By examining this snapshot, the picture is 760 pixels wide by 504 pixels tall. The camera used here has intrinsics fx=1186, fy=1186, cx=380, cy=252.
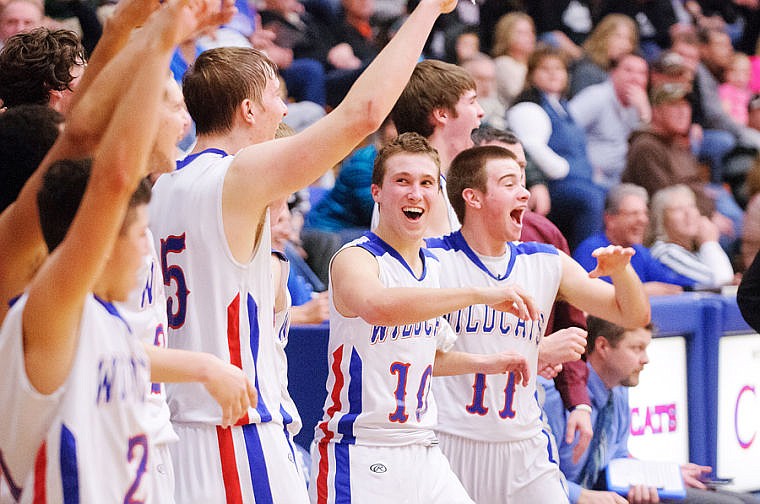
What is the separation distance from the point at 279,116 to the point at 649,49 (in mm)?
9681

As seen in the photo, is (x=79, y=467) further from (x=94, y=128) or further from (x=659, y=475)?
(x=659, y=475)

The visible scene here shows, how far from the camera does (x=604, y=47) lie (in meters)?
11.3

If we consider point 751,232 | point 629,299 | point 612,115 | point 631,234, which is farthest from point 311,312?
point 612,115

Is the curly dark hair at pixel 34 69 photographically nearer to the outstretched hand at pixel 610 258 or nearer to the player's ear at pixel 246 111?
the player's ear at pixel 246 111

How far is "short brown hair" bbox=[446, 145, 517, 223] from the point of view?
4.85 m

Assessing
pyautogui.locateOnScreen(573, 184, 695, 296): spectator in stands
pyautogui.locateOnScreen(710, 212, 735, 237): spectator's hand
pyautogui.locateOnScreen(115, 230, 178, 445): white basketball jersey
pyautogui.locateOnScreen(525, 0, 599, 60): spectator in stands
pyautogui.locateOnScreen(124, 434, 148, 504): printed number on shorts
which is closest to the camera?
pyautogui.locateOnScreen(124, 434, 148, 504): printed number on shorts

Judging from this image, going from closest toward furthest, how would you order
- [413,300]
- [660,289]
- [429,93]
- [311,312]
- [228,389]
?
[228,389] < [413,300] < [429,93] < [311,312] < [660,289]

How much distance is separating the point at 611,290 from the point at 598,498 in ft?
3.99

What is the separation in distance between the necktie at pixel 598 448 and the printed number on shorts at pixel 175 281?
2904 millimetres

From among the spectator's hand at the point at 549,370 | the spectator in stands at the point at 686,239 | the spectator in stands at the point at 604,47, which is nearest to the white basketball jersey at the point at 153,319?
the spectator's hand at the point at 549,370

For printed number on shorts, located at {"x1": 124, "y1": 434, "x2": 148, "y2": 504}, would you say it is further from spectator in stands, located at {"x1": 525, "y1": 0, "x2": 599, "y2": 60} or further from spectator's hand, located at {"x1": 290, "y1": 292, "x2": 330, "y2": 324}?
spectator in stands, located at {"x1": 525, "y1": 0, "x2": 599, "y2": 60}

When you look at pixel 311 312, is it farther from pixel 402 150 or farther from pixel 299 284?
pixel 402 150

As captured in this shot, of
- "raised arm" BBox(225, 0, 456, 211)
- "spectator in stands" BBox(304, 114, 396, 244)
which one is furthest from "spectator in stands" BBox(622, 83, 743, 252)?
"raised arm" BBox(225, 0, 456, 211)

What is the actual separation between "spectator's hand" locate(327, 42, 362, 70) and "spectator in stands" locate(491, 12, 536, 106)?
1303mm
